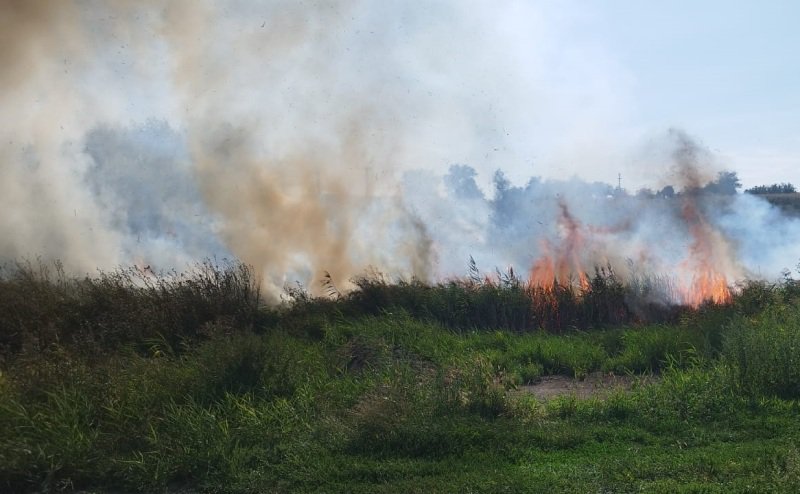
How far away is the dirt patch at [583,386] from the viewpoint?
26.4 feet

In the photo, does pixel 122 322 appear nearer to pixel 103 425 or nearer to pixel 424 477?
pixel 103 425

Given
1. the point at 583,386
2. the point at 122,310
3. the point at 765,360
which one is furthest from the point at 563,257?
the point at 122,310

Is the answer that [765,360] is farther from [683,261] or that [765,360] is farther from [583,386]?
[683,261]

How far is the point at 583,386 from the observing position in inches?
336

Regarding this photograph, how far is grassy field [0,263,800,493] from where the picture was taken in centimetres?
566

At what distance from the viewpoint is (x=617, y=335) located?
413 inches

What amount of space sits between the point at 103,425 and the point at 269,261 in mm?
→ 7975

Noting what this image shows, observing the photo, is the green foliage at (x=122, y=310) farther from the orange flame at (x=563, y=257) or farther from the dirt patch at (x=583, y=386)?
the orange flame at (x=563, y=257)

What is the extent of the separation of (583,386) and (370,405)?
3246mm

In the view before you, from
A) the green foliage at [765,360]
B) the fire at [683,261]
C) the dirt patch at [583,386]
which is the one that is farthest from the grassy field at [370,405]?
the fire at [683,261]

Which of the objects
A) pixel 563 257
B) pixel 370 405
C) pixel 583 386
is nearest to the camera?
pixel 370 405

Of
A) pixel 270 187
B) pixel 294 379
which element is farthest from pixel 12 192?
pixel 294 379

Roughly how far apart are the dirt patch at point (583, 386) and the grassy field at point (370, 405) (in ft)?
0.54

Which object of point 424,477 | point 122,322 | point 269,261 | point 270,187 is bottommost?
point 424,477
